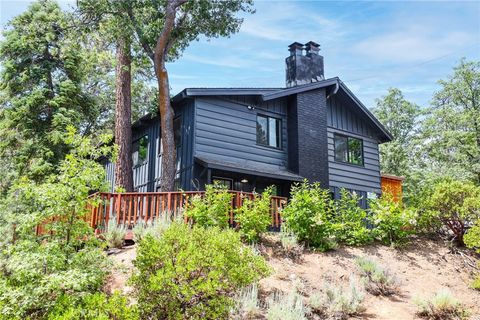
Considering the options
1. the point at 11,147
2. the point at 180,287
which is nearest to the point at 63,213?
the point at 180,287

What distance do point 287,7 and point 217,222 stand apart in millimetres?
6291

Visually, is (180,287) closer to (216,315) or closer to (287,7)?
(216,315)

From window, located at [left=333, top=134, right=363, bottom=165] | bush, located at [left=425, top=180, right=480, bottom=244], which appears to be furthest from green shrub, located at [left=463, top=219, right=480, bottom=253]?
window, located at [left=333, top=134, right=363, bottom=165]

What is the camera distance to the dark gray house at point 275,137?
1330 centimetres

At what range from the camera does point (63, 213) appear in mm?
5961

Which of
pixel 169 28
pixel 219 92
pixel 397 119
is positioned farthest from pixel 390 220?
pixel 397 119

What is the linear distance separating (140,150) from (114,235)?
8.39 m

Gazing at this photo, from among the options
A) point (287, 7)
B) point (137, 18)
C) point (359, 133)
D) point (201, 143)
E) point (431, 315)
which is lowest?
point (431, 315)

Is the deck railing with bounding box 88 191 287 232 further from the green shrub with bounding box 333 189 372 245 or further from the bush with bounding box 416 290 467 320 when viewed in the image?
the bush with bounding box 416 290 467 320

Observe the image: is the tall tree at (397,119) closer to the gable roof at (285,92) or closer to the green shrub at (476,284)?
the gable roof at (285,92)

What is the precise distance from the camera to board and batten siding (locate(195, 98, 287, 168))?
13.3 metres

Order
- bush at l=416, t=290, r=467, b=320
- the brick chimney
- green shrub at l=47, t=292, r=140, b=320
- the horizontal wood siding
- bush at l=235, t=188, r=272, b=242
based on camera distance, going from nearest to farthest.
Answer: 1. green shrub at l=47, t=292, r=140, b=320
2. bush at l=416, t=290, r=467, b=320
3. bush at l=235, t=188, r=272, b=242
4. the horizontal wood siding
5. the brick chimney

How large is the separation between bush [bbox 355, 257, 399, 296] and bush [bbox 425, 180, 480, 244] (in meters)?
3.43

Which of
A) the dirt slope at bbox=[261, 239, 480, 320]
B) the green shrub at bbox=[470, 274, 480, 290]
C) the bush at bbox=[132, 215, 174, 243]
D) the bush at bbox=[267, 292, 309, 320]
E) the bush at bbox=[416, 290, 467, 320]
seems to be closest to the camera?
the bush at bbox=[267, 292, 309, 320]
